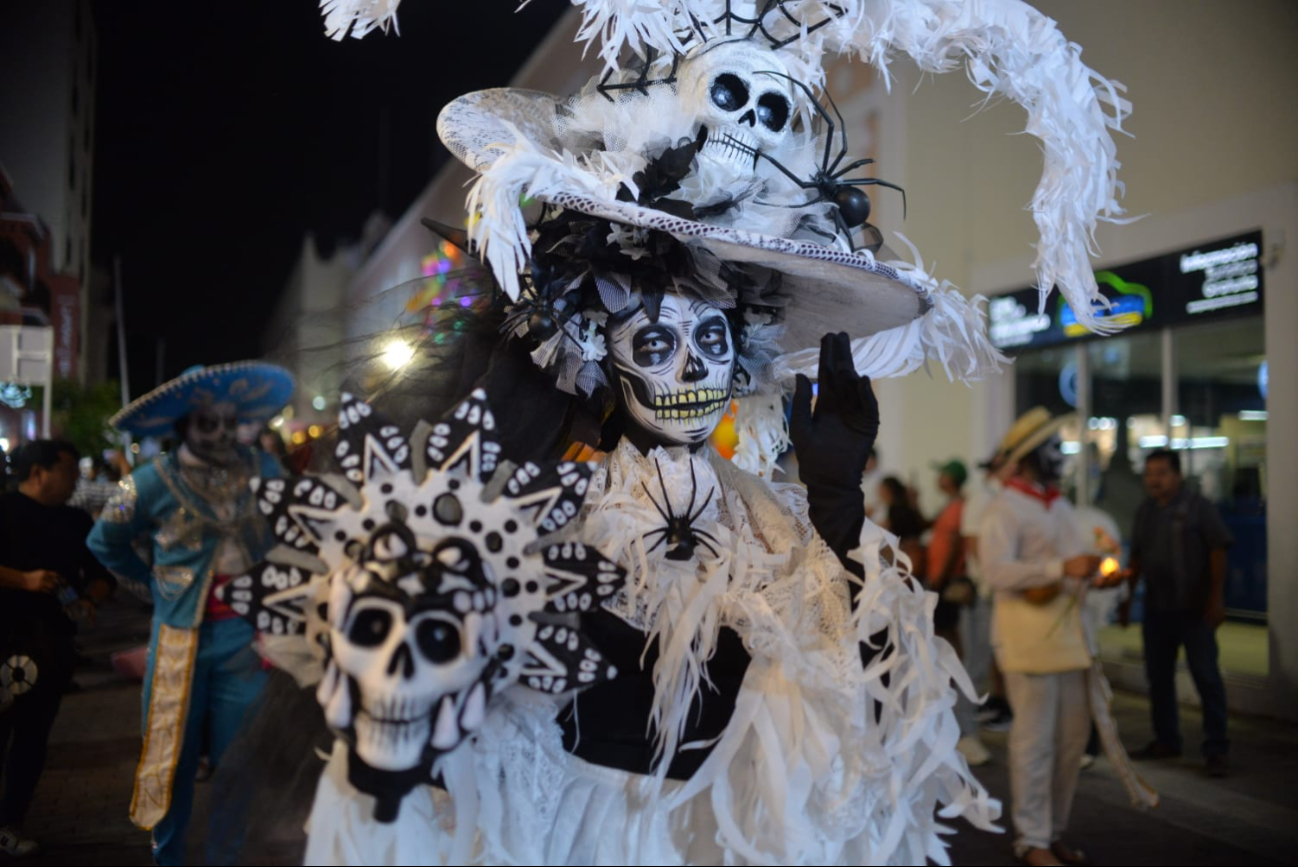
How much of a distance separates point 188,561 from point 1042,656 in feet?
10.5

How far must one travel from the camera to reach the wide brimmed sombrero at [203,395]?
12.5 feet

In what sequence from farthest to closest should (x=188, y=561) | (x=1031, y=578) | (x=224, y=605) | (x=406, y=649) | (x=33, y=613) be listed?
(x=1031, y=578) < (x=188, y=561) < (x=224, y=605) < (x=33, y=613) < (x=406, y=649)

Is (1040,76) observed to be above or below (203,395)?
above

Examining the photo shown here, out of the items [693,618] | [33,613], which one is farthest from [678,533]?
[33,613]

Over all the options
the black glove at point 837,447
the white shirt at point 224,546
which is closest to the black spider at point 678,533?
the black glove at point 837,447

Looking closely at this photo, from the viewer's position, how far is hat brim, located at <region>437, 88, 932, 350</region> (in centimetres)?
203

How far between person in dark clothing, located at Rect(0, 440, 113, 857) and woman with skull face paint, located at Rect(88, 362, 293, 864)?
0.72 meters

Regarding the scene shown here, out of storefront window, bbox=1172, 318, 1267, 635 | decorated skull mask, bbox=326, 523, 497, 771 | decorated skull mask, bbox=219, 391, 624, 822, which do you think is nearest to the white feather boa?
decorated skull mask, bbox=219, 391, 624, 822

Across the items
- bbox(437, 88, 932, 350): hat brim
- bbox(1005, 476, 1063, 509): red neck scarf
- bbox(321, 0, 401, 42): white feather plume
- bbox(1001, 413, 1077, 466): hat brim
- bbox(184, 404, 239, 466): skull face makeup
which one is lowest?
bbox(1005, 476, 1063, 509): red neck scarf

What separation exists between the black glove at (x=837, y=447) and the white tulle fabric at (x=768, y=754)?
0.14 feet

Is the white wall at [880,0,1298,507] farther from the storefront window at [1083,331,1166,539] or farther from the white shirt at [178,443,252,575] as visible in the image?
the white shirt at [178,443,252,575]

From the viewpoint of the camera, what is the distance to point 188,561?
3.82m

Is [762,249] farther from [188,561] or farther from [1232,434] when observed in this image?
[1232,434]

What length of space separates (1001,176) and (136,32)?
344 centimetres
